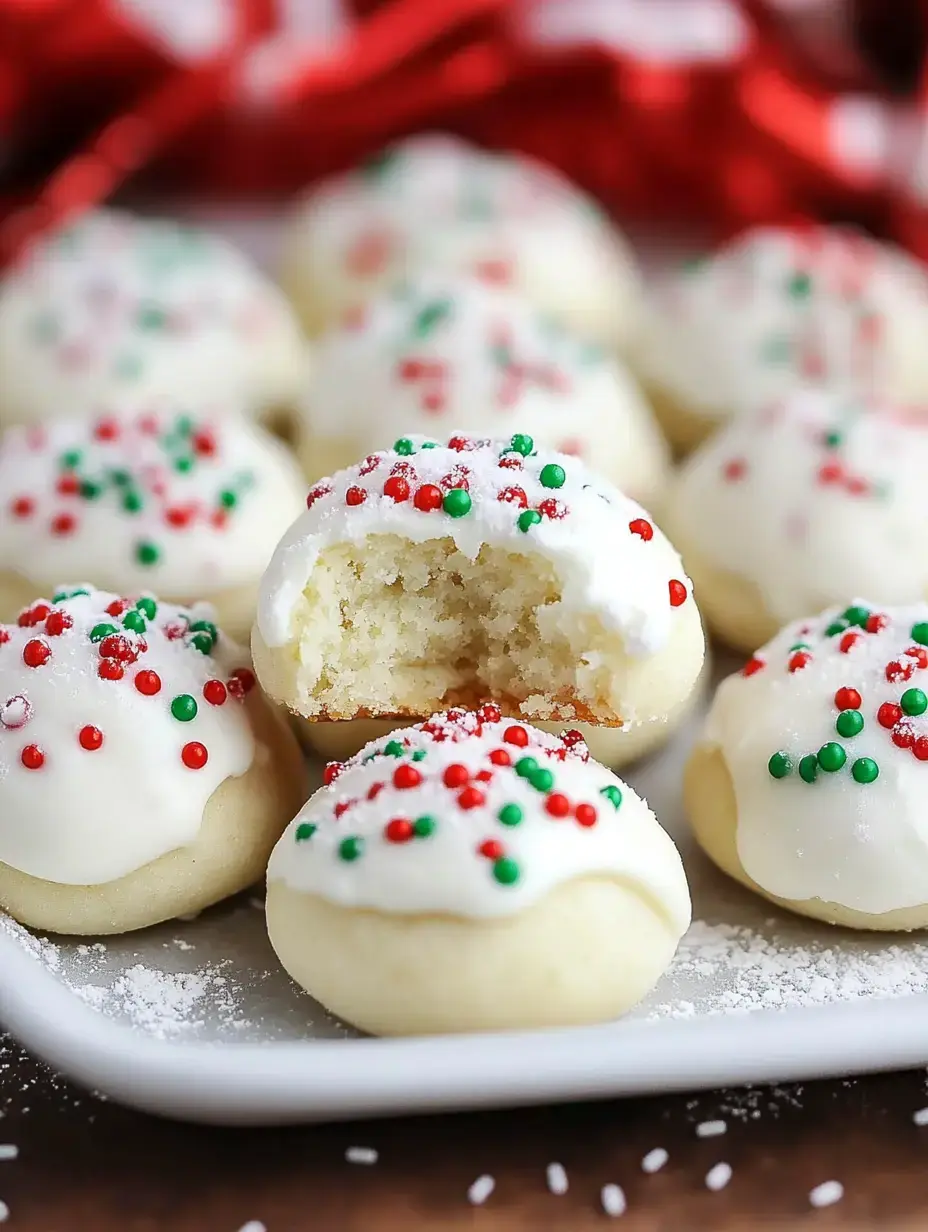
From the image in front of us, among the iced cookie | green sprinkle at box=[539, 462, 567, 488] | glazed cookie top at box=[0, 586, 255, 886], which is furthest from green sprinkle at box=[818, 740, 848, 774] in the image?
glazed cookie top at box=[0, 586, 255, 886]

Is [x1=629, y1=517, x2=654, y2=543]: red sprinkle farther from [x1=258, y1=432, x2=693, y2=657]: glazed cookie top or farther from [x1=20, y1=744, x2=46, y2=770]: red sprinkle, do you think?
[x1=20, y1=744, x2=46, y2=770]: red sprinkle

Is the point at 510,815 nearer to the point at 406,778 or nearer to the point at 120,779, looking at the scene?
the point at 406,778

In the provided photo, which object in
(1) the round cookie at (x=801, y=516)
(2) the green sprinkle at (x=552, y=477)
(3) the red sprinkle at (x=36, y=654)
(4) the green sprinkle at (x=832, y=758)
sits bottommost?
(1) the round cookie at (x=801, y=516)

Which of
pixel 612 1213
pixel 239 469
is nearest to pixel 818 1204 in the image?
pixel 612 1213

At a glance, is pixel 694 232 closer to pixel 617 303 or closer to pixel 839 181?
pixel 839 181

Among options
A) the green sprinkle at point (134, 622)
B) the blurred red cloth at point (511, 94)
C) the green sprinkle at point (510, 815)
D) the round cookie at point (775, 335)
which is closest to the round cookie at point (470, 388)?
the round cookie at point (775, 335)

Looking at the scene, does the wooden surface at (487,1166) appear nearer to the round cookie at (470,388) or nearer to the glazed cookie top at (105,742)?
the glazed cookie top at (105,742)
